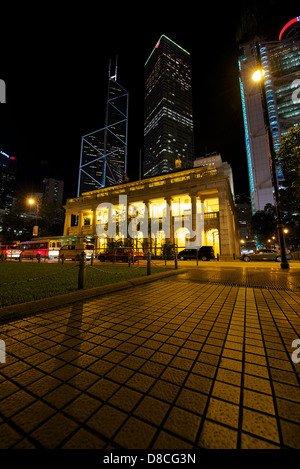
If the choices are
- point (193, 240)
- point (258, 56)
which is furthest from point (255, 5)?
point (193, 240)

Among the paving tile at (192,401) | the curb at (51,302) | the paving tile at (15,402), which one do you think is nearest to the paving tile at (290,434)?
the paving tile at (192,401)

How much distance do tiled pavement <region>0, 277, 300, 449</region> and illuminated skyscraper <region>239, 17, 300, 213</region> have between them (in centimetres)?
11673

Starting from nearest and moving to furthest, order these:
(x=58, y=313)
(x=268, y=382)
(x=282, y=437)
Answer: (x=282, y=437) < (x=268, y=382) < (x=58, y=313)

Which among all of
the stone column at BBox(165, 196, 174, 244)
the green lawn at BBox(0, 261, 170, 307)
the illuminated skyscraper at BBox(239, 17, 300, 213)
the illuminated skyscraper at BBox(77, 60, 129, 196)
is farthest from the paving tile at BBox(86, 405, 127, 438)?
the illuminated skyscraper at BBox(239, 17, 300, 213)

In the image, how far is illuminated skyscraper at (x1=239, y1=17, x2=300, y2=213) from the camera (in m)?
91.4

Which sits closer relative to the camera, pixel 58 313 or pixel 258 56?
pixel 58 313

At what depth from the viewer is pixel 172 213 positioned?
2969cm

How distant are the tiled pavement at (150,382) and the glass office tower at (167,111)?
87.5 metres

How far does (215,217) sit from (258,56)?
1814cm

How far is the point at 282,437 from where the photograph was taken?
1.01 meters

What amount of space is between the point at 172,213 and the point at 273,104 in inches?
4401

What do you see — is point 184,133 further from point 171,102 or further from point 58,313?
point 58,313

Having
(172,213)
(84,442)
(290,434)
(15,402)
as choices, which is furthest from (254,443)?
(172,213)

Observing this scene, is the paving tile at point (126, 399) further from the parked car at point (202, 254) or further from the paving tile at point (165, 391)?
the parked car at point (202, 254)
